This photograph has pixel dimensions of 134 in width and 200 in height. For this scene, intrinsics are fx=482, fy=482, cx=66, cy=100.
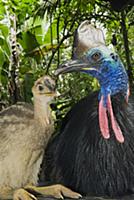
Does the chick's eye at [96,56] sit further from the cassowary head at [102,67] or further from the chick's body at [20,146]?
the chick's body at [20,146]

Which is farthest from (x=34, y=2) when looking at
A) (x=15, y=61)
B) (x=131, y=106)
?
(x=131, y=106)

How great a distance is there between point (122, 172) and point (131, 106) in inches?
7.3

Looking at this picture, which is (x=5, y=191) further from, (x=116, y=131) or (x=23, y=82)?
(x=23, y=82)

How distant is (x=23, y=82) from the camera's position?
263 cm

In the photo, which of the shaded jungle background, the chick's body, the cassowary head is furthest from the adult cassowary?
the shaded jungle background

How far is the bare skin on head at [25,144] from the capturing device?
0.98 metres

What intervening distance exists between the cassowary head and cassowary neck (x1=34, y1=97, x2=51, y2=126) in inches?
2.8

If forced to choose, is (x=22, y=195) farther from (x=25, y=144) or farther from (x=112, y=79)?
(x=112, y=79)

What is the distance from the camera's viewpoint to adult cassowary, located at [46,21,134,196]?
1.03 meters

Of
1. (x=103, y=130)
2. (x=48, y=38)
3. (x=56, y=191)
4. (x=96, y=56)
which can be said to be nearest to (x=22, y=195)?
(x=56, y=191)

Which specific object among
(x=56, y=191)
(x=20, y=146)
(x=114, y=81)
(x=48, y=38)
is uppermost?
(x=48, y=38)

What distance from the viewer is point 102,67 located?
1.04 meters

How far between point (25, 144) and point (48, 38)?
80.9 inches

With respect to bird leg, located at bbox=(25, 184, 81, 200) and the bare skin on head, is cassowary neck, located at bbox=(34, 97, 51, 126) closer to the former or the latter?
the bare skin on head
